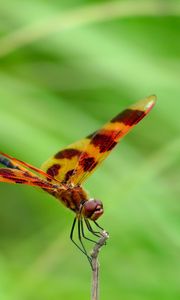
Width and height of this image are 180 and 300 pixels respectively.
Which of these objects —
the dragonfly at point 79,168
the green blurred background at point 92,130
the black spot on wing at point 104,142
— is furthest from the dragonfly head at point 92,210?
the green blurred background at point 92,130

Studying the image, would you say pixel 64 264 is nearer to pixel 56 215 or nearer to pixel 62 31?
pixel 56 215

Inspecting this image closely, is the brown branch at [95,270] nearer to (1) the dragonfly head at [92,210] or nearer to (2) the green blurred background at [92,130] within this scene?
(1) the dragonfly head at [92,210]

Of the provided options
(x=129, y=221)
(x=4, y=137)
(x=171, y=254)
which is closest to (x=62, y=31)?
(x=4, y=137)

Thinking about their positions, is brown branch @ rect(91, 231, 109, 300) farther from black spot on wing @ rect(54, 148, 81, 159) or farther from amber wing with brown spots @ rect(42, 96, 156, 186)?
black spot on wing @ rect(54, 148, 81, 159)

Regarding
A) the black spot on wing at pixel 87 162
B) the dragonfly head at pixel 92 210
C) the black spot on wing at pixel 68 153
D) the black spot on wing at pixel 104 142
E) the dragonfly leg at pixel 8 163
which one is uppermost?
the black spot on wing at pixel 104 142

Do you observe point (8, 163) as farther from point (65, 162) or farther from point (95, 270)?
point (95, 270)

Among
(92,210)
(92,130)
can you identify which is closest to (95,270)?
(92,210)

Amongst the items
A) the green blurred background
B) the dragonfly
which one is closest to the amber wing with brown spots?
the dragonfly
